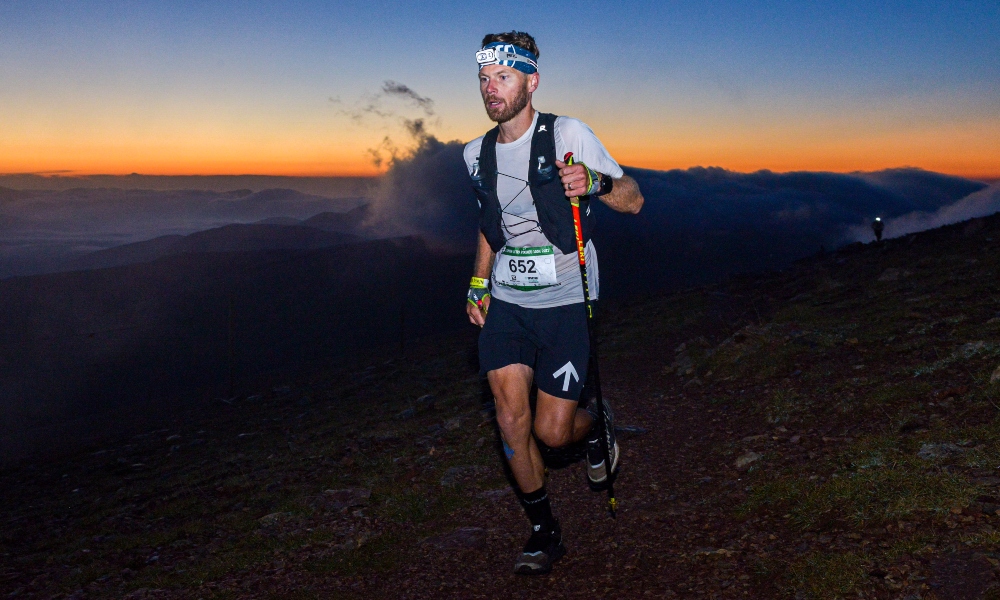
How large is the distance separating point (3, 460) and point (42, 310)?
98.2m

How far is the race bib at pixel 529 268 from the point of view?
474 cm

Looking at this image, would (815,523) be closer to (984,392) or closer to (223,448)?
(984,392)

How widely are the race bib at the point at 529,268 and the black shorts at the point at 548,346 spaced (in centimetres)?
18

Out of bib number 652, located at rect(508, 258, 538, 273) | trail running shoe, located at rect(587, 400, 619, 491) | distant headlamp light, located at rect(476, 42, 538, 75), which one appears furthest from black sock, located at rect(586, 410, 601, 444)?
distant headlamp light, located at rect(476, 42, 538, 75)

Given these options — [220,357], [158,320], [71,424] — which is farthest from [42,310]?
[71,424]

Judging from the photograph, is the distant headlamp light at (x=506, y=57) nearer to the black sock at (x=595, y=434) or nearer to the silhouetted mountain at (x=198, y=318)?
the black sock at (x=595, y=434)

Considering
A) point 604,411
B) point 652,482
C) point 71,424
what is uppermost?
point 604,411

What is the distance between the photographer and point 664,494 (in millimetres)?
5742

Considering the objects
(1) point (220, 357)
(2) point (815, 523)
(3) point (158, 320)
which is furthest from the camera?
(3) point (158, 320)

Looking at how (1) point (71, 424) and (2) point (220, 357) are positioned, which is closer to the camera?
(1) point (71, 424)

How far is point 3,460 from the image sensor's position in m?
19.6

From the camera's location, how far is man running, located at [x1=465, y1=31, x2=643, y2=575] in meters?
4.67

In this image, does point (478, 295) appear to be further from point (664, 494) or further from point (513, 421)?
point (664, 494)

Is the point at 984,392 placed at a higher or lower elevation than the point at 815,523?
higher
